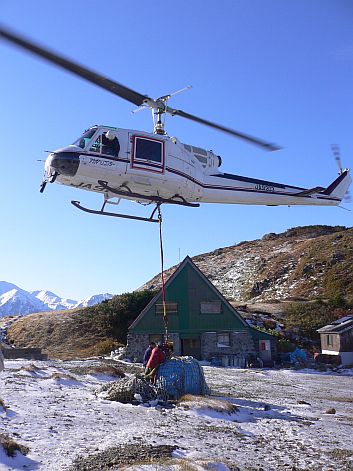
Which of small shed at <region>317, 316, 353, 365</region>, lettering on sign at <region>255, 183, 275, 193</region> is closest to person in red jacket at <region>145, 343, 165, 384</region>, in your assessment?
lettering on sign at <region>255, 183, 275, 193</region>

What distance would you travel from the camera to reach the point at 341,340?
37.5 metres

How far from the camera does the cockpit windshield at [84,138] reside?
1853 centimetres

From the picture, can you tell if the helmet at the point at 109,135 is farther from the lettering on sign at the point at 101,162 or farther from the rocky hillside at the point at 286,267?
the rocky hillside at the point at 286,267

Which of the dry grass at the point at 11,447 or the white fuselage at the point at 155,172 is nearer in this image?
the dry grass at the point at 11,447

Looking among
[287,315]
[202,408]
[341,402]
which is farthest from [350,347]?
[202,408]

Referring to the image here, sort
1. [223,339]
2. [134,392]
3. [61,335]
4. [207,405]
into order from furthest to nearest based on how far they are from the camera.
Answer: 1. [61,335]
2. [223,339]
3. [134,392]
4. [207,405]

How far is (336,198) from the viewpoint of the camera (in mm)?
25250

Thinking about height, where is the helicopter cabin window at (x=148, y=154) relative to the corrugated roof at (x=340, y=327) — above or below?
above

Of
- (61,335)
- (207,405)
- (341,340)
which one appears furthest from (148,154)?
(61,335)

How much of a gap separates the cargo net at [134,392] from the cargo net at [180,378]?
382 millimetres

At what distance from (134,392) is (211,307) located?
913 inches

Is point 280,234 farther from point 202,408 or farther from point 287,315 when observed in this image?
point 202,408

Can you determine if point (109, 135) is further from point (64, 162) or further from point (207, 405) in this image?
point (207, 405)

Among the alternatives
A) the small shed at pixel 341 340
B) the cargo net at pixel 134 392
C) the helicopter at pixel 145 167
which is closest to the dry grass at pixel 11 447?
the cargo net at pixel 134 392
